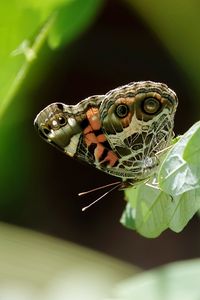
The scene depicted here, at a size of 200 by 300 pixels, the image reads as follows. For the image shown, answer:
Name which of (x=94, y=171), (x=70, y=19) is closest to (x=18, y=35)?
(x=70, y=19)

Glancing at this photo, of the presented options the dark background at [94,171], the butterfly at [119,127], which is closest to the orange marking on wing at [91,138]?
the butterfly at [119,127]

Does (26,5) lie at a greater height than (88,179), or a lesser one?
greater

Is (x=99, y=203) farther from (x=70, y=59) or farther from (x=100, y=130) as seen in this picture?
(x=100, y=130)

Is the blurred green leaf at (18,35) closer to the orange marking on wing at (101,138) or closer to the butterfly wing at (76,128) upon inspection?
the butterfly wing at (76,128)

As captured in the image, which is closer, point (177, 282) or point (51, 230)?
Answer: point (177, 282)

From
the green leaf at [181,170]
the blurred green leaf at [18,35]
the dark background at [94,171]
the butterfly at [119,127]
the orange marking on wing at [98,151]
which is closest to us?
the green leaf at [181,170]

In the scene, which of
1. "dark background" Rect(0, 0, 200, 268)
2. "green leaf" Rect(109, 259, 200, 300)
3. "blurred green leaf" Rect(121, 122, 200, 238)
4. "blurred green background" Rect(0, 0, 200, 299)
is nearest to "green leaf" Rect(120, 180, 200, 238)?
"blurred green leaf" Rect(121, 122, 200, 238)

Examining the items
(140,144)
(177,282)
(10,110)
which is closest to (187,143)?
(140,144)
